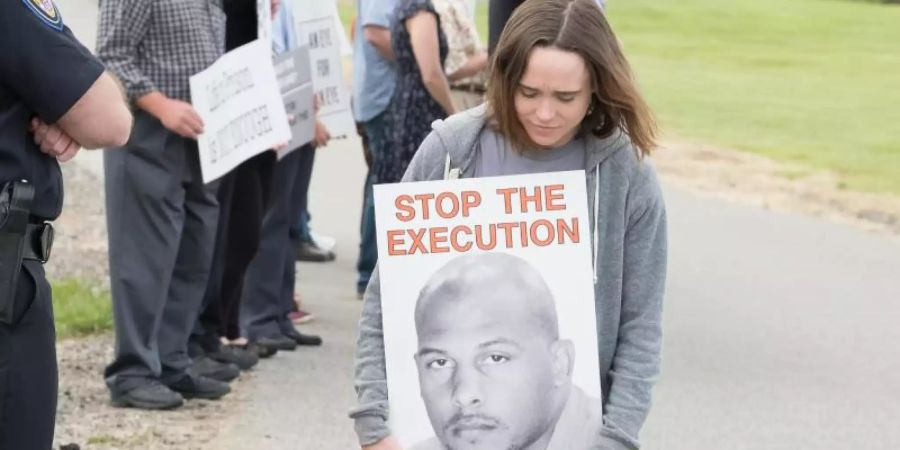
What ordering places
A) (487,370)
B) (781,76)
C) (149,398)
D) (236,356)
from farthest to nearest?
(781,76), (236,356), (149,398), (487,370)

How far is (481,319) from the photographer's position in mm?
3283

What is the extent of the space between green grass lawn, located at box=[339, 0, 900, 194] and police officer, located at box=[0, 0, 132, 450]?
11.2 meters

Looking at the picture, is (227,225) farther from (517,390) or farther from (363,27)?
(517,390)

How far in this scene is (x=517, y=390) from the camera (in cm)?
328

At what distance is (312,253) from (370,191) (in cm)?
159

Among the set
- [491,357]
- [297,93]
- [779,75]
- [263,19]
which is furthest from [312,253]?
[779,75]

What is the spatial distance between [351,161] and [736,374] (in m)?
7.70

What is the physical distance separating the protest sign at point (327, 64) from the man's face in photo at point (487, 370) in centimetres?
463

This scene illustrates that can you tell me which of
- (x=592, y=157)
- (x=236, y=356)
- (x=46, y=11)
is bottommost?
(x=236, y=356)

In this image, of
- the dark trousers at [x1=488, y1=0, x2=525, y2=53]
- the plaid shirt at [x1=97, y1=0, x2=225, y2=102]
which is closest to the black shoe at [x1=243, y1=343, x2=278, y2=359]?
the plaid shirt at [x1=97, y1=0, x2=225, y2=102]

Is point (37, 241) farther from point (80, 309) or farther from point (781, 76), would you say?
point (781, 76)

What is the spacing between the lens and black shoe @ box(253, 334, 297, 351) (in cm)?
745

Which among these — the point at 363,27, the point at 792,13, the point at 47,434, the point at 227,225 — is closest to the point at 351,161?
the point at 363,27

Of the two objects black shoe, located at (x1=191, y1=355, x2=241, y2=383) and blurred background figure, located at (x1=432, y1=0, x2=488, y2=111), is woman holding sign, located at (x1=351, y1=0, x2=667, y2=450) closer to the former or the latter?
black shoe, located at (x1=191, y1=355, x2=241, y2=383)
